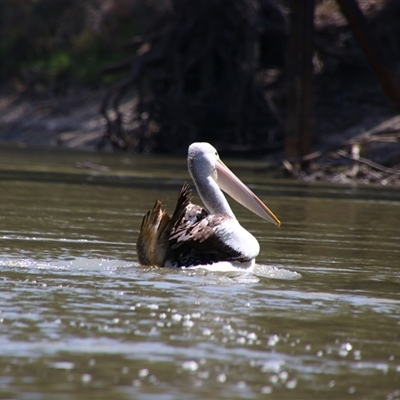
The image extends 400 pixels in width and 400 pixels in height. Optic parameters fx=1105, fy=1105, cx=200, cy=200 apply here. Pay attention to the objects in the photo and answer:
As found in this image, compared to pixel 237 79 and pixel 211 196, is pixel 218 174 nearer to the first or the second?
pixel 211 196

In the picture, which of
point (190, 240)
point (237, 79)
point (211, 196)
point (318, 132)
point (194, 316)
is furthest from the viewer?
point (237, 79)

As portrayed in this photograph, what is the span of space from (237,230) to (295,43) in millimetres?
11705

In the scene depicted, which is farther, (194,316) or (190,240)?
(190,240)

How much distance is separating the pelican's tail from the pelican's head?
98 centimetres

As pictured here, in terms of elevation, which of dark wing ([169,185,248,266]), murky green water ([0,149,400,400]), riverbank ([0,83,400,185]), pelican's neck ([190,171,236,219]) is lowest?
murky green water ([0,149,400,400])

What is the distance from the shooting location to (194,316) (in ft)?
18.3

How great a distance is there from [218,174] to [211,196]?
57 centimetres

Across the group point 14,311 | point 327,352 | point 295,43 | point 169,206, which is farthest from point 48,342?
point 295,43

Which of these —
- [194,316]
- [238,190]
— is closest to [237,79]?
[238,190]

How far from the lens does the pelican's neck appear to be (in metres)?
7.98

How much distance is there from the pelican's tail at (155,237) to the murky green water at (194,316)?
12cm

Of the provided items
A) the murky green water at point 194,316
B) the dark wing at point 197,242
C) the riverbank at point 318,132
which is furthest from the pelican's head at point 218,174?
the riverbank at point 318,132

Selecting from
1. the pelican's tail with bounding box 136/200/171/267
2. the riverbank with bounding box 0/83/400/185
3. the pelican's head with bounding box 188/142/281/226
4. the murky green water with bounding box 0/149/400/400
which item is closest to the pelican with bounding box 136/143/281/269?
the pelican's tail with bounding box 136/200/171/267

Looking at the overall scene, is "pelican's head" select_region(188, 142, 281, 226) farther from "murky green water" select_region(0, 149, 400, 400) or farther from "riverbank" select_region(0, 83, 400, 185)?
"riverbank" select_region(0, 83, 400, 185)
